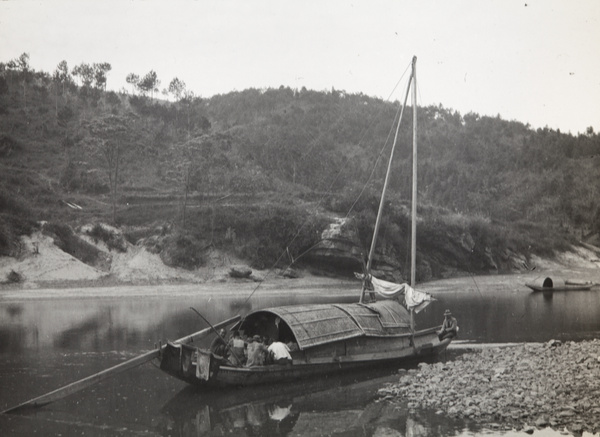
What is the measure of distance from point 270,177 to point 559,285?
39.0 metres

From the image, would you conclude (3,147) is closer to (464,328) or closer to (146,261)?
(146,261)

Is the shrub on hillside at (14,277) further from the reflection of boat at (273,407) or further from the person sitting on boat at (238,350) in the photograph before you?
the reflection of boat at (273,407)

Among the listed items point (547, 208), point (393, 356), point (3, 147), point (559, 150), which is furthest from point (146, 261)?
point (559, 150)

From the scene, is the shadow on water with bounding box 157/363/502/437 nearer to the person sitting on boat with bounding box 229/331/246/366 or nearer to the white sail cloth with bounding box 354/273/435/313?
the person sitting on boat with bounding box 229/331/246/366

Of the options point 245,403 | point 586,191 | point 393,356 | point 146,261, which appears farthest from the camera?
point 586,191

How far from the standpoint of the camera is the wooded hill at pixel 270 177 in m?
60.2

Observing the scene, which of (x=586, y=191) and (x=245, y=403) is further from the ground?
(x=586, y=191)

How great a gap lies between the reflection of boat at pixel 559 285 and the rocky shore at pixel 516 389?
33.7 metres

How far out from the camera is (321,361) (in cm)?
2058

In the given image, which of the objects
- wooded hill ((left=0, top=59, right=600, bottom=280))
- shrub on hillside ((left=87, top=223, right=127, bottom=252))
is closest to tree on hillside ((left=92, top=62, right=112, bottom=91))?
wooded hill ((left=0, top=59, right=600, bottom=280))

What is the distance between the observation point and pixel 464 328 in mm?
31656

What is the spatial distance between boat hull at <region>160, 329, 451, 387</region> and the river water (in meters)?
0.37

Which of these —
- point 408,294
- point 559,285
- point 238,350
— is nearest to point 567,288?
point 559,285

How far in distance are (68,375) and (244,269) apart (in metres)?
33.9
